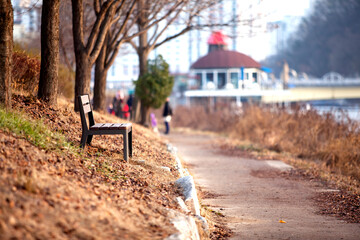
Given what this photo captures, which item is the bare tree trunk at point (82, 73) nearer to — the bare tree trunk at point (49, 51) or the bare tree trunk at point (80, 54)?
the bare tree trunk at point (80, 54)

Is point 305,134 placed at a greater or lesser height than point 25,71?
lesser

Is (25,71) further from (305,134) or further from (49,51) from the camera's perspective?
(305,134)

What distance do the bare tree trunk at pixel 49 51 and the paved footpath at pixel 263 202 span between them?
3524 mm

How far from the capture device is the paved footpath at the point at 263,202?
7574 millimetres

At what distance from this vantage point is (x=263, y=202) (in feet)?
32.1

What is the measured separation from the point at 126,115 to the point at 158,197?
56.4 feet

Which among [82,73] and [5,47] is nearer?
[5,47]

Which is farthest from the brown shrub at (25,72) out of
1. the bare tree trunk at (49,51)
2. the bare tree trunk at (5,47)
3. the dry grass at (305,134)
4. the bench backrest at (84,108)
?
the dry grass at (305,134)

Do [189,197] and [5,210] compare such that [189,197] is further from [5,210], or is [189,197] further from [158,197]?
[5,210]

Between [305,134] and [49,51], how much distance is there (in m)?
11.8

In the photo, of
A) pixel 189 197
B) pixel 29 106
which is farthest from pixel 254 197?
pixel 29 106

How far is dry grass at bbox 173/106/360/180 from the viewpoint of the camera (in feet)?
54.7

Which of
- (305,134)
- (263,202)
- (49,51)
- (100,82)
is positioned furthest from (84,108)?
(305,134)

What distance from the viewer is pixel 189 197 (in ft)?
25.7
